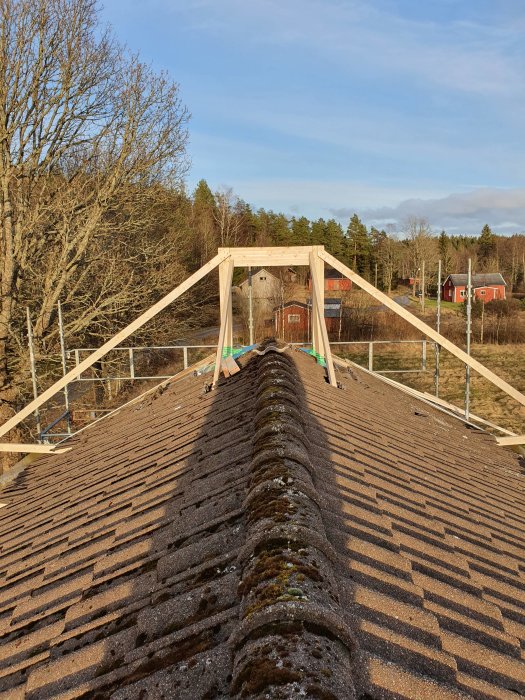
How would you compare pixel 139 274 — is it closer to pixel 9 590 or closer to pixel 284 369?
pixel 284 369

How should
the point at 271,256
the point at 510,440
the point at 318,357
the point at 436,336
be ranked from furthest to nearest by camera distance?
the point at 318,357, the point at 271,256, the point at 510,440, the point at 436,336

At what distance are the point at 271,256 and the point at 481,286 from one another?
50.6 meters

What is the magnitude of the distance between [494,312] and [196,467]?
37.8 metres

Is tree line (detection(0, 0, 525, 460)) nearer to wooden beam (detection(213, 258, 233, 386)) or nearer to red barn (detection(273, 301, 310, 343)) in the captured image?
wooden beam (detection(213, 258, 233, 386))

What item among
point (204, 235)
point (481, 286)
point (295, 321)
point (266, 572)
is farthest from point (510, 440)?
point (481, 286)

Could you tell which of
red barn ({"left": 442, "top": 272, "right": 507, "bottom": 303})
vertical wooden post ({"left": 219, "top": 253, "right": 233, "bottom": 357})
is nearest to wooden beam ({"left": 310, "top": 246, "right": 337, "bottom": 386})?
vertical wooden post ({"left": 219, "top": 253, "right": 233, "bottom": 357})

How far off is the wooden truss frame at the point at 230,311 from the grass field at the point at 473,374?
410 inches

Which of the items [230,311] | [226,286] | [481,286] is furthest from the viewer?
[481,286]

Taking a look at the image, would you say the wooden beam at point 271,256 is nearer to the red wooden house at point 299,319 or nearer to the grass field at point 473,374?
the grass field at point 473,374

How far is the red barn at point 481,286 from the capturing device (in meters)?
52.0

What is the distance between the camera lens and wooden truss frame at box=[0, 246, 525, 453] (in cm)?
662

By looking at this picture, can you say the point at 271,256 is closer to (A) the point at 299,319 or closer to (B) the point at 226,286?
(B) the point at 226,286

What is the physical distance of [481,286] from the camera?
5275cm

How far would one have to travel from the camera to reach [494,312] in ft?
121
